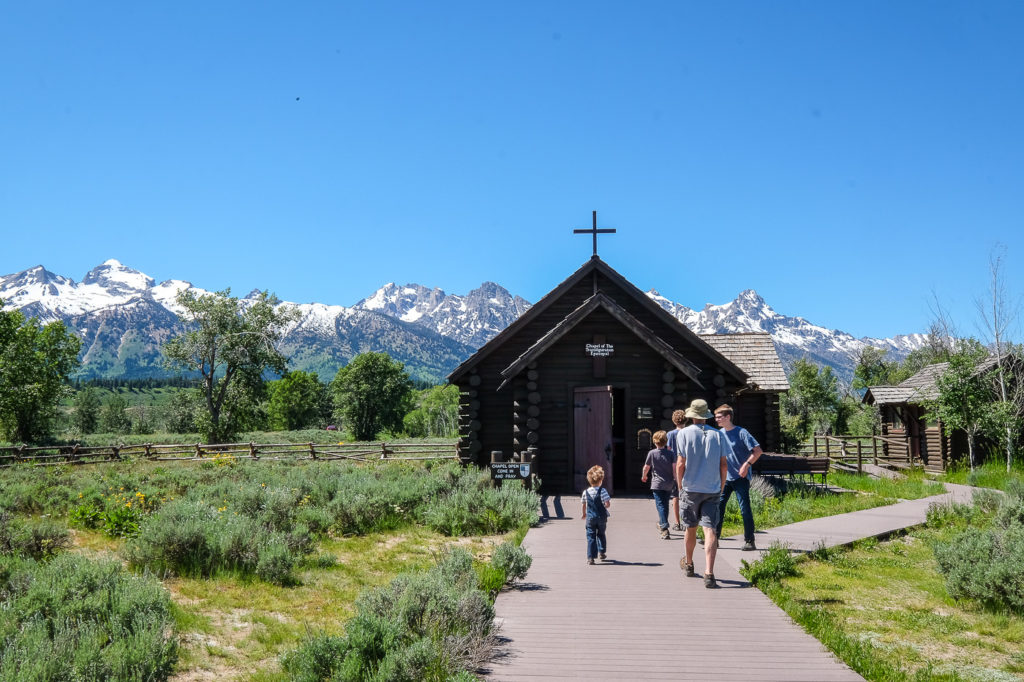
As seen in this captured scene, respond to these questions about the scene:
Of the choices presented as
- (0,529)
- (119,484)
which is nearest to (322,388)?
(119,484)

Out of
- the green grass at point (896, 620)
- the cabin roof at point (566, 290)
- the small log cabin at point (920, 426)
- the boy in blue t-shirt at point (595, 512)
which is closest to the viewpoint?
the green grass at point (896, 620)

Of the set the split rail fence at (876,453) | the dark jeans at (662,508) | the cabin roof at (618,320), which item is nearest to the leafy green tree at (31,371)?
the cabin roof at (618,320)

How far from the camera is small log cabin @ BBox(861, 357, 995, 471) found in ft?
91.8

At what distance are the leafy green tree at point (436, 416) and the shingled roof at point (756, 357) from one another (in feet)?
289

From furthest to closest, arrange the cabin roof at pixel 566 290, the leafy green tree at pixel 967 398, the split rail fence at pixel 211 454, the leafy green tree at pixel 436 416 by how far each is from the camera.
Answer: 1. the leafy green tree at pixel 436 416
2. the split rail fence at pixel 211 454
3. the leafy green tree at pixel 967 398
4. the cabin roof at pixel 566 290

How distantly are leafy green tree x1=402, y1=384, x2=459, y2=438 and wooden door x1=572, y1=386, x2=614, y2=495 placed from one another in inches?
3657

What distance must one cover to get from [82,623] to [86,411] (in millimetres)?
92279

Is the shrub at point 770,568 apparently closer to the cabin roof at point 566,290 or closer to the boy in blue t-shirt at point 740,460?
the boy in blue t-shirt at point 740,460

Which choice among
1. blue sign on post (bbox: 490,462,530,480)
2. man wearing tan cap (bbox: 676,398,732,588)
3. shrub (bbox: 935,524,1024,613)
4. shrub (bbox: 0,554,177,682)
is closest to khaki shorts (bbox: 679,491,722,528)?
man wearing tan cap (bbox: 676,398,732,588)

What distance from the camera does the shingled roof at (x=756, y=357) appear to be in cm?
2142

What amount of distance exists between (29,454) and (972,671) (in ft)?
133

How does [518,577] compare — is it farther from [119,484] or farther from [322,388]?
[322,388]

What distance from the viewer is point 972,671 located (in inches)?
233

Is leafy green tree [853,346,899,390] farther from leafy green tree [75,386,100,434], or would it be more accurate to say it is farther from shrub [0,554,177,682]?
leafy green tree [75,386,100,434]
